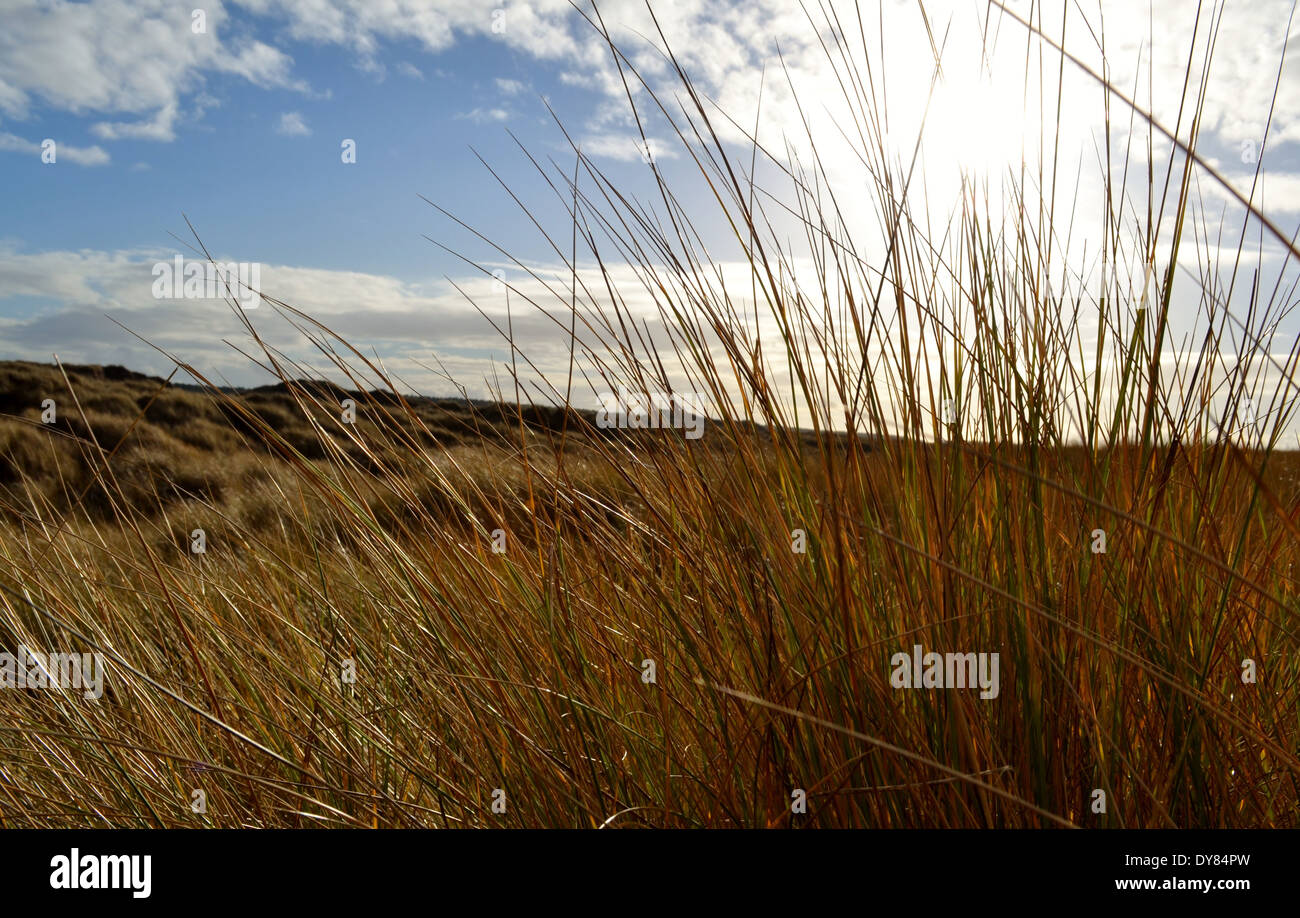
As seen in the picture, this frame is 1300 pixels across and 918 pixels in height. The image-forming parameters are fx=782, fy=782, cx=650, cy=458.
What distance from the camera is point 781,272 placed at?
1.72m

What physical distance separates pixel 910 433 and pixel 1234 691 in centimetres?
87

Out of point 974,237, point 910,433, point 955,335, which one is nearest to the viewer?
point 910,433

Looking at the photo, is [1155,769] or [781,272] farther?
[781,272]

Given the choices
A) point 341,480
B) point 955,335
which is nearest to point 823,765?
point 955,335

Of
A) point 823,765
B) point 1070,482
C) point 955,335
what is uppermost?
point 955,335

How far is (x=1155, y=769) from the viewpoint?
135 cm

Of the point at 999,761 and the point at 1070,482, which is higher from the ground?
the point at 1070,482

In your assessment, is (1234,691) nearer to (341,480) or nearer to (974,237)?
(974,237)

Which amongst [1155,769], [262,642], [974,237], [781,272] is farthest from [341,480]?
[1155,769]
